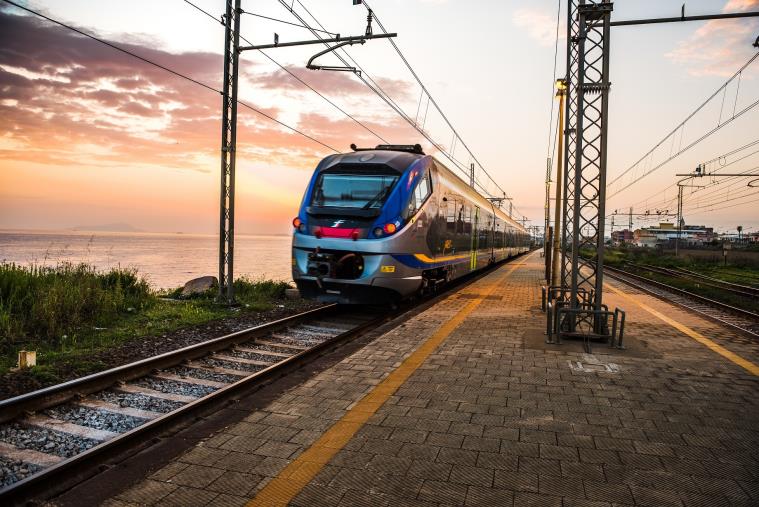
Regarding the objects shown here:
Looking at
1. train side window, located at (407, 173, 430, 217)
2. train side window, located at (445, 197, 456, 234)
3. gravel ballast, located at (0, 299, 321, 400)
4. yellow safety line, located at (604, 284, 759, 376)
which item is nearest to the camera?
gravel ballast, located at (0, 299, 321, 400)

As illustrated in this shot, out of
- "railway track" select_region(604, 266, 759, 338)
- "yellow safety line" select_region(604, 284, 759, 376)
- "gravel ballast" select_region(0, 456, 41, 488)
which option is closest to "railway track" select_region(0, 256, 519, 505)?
"gravel ballast" select_region(0, 456, 41, 488)

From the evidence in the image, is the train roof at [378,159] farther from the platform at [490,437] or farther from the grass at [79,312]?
the platform at [490,437]

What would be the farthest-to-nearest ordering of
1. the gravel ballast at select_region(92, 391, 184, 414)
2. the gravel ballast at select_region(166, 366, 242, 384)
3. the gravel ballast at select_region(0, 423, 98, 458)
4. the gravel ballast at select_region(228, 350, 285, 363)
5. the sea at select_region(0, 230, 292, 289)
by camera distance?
the sea at select_region(0, 230, 292, 289), the gravel ballast at select_region(228, 350, 285, 363), the gravel ballast at select_region(166, 366, 242, 384), the gravel ballast at select_region(92, 391, 184, 414), the gravel ballast at select_region(0, 423, 98, 458)

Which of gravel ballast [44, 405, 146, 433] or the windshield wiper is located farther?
the windshield wiper

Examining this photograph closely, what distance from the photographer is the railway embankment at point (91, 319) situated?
6.14 metres

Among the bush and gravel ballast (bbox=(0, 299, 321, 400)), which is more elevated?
the bush

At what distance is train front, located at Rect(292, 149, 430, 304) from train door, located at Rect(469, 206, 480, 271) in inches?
246

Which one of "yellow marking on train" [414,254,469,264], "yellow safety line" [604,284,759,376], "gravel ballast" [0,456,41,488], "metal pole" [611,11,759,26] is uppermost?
"metal pole" [611,11,759,26]

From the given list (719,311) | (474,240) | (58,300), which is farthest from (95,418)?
(719,311)

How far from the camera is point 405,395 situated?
4.88 metres

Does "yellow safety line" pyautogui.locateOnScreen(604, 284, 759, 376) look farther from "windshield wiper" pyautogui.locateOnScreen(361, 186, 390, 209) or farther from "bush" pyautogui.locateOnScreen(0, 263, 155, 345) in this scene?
"bush" pyautogui.locateOnScreen(0, 263, 155, 345)

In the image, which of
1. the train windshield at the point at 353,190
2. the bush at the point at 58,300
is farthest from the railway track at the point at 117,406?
the train windshield at the point at 353,190

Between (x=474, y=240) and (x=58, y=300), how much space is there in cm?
1164

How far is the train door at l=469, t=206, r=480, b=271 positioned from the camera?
633 inches
